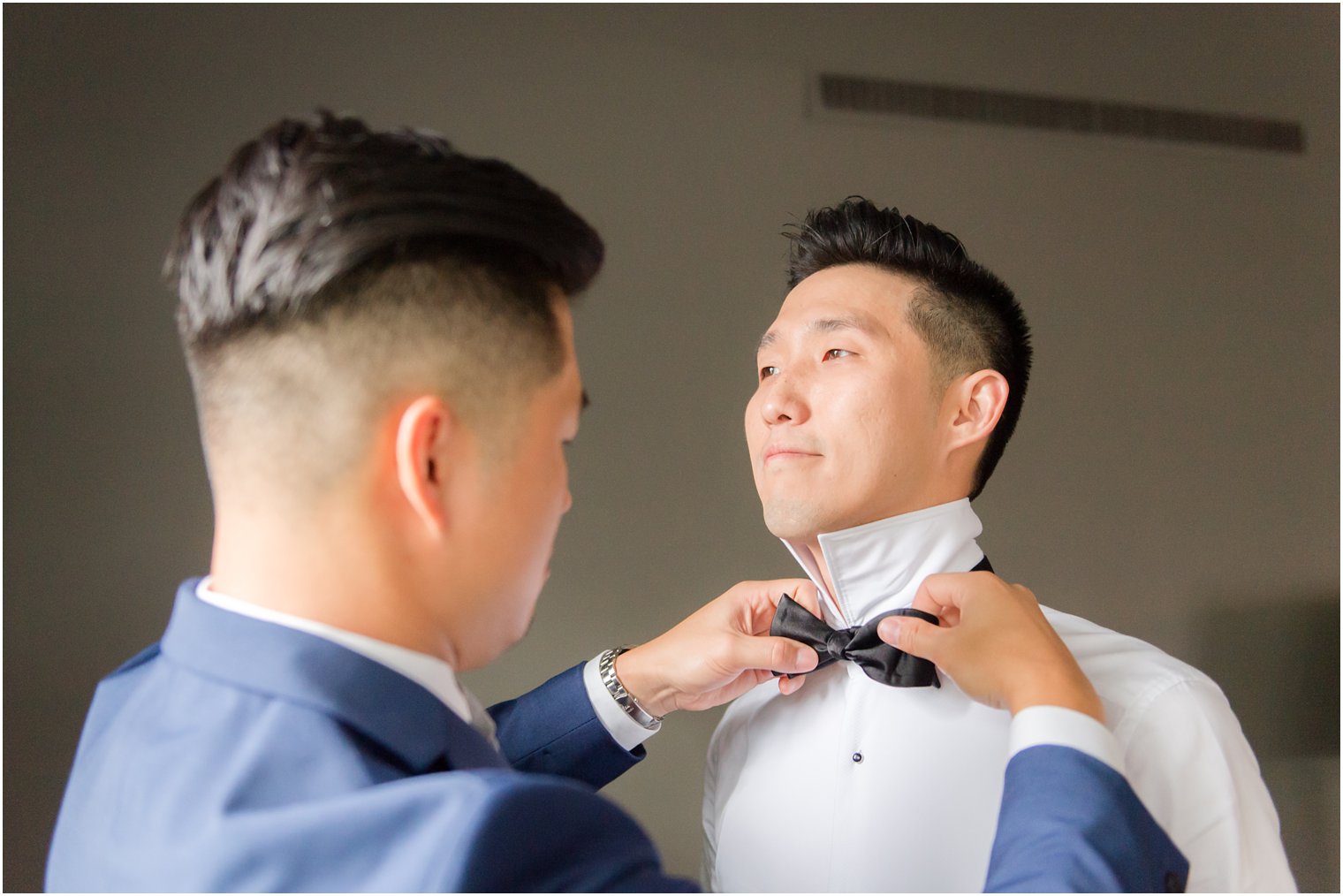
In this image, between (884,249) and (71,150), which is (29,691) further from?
(884,249)

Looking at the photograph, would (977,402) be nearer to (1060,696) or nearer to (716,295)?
(1060,696)

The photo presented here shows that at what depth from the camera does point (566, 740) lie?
157 centimetres

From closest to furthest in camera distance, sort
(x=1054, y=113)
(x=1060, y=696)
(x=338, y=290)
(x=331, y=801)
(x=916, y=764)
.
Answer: (x=331, y=801), (x=338, y=290), (x=1060, y=696), (x=916, y=764), (x=1054, y=113)

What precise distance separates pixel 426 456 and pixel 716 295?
277 cm

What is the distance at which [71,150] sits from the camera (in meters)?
3.05

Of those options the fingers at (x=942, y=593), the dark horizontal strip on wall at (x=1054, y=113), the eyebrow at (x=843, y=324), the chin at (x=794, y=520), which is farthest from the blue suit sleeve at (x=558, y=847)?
the dark horizontal strip on wall at (x=1054, y=113)

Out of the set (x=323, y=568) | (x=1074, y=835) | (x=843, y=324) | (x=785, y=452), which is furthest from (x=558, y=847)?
(x=843, y=324)

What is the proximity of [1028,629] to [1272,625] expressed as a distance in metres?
3.54

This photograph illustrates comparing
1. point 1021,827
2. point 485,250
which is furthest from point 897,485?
point 485,250

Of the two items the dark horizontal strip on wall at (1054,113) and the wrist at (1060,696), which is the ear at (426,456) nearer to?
the wrist at (1060,696)

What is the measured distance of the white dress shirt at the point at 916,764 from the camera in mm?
1204

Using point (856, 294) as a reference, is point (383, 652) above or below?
below

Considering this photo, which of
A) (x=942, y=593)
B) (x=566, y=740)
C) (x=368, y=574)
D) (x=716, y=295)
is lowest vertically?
(x=566, y=740)

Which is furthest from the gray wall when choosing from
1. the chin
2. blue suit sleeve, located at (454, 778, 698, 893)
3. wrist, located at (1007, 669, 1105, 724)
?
blue suit sleeve, located at (454, 778, 698, 893)
